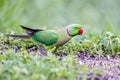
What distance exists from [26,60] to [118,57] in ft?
4.23

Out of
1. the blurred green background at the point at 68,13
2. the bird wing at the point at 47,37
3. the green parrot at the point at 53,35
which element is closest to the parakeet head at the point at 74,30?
the green parrot at the point at 53,35

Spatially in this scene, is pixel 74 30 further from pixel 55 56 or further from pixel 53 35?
pixel 55 56

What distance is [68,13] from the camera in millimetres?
10211

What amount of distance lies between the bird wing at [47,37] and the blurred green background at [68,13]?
11.2 feet

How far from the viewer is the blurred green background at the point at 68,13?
30.2 ft

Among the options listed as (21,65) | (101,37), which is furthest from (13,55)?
(101,37)

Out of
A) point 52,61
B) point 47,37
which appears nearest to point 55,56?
point 47,37

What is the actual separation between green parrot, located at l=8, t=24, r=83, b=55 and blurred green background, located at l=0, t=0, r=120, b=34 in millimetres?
3359

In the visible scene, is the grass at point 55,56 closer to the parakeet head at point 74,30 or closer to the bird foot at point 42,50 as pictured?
the bird foot at point 42,50

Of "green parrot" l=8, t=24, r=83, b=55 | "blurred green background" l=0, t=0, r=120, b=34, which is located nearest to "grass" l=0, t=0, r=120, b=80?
"blurred green background" l=0, t=0, r=120, b=34

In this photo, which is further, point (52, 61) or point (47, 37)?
point (47, 37)

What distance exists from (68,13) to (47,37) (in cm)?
530

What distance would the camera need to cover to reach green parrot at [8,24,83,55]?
4.95 metres

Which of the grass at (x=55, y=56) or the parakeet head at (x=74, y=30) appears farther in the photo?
the parakeet head at (x=74, y=30)
